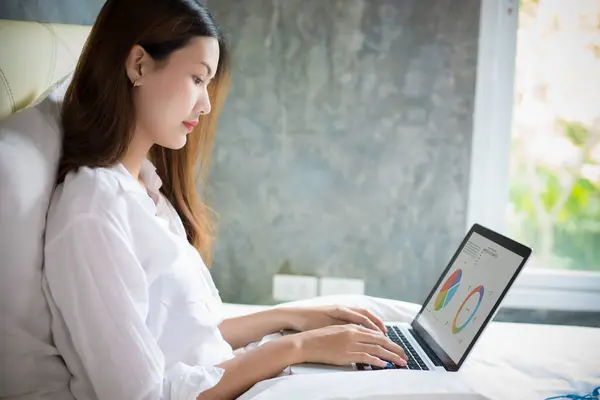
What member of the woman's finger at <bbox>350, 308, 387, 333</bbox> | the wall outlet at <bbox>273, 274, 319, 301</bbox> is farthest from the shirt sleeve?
the wall outlet at <bbox>273, 274, 319, 301</bbox>

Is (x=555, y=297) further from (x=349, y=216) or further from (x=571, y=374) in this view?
(x=571, y=374)

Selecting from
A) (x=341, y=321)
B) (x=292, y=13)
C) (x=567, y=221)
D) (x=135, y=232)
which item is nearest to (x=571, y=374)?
(x=341, y=321)

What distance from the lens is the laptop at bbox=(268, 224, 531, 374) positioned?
111cm

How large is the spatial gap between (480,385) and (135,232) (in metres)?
0.64

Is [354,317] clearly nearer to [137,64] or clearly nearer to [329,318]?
[329,318]

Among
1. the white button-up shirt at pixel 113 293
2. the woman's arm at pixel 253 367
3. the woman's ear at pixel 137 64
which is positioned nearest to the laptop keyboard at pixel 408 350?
the woman's arm at pixel 253 367

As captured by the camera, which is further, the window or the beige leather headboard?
the window

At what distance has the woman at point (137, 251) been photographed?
0.90 metres

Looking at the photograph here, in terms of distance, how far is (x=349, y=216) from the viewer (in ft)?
7.33

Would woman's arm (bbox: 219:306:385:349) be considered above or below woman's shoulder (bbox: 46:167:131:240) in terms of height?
below

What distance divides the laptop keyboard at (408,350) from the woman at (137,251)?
0.12 feet

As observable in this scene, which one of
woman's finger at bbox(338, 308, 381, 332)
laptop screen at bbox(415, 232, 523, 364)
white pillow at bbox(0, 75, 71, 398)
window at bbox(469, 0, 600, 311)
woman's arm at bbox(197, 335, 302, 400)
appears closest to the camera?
white pillow at bbox(0, 75, 71, 398)

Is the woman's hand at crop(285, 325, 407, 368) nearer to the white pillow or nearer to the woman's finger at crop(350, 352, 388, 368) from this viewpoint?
the woman's finger at crop(350, 352, 388, 368)

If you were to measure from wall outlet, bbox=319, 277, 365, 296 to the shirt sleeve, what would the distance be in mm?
1355
